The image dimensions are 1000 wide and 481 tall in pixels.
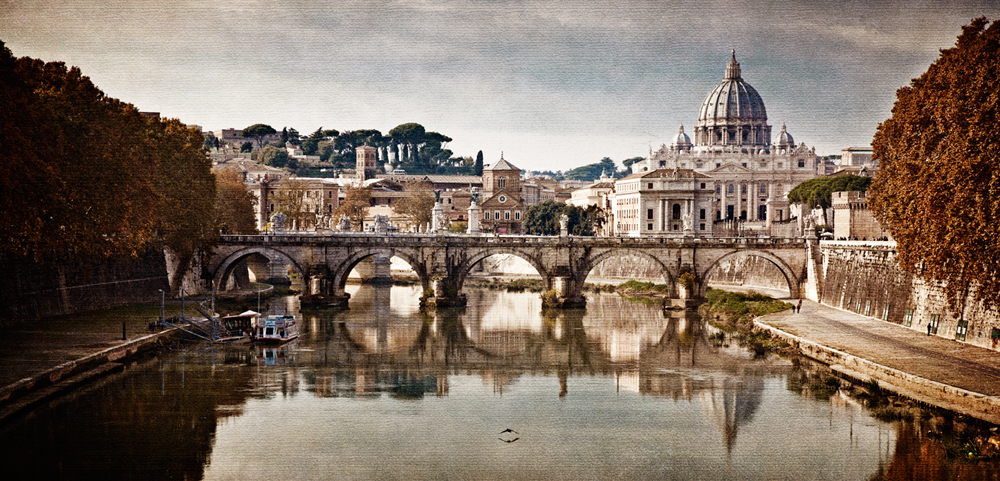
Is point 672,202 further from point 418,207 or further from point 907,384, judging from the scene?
point 907,384

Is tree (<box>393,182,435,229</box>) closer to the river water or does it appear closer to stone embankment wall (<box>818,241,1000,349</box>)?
stone embankment wall (<box>818,241,1000,349</box>)

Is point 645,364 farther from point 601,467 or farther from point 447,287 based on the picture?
point 447,287

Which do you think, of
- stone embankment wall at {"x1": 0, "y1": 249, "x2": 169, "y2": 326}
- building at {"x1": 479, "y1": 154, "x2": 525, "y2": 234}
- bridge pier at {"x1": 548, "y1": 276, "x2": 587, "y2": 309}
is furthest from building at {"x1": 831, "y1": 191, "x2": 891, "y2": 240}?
building at {"x1": 479, "y1": 154, "x2": 525, "y2": 234}

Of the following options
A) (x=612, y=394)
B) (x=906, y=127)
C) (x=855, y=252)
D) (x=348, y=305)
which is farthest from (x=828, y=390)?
(x=348, y=305)

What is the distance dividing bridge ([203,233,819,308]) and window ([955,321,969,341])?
68.3ft

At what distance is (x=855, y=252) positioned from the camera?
47062mm

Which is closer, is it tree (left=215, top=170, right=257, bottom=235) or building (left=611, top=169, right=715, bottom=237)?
tree (left=215, top=170, right=257, bottom=235)

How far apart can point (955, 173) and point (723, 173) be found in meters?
107

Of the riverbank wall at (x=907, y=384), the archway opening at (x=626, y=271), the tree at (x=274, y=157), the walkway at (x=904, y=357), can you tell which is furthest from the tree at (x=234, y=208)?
the tree at (x=274, y=157)

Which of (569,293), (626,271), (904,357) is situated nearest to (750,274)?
(626,271)

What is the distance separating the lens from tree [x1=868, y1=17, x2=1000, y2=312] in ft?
87.4

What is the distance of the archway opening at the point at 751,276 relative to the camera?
60625 mm

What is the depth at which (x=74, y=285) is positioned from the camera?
41.7 m

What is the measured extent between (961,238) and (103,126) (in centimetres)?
3198
